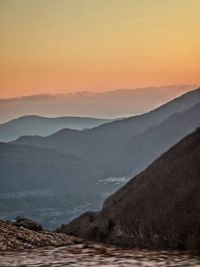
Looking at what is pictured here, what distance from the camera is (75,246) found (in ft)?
60.1

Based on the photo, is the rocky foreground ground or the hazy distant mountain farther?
the hazy distant mountain

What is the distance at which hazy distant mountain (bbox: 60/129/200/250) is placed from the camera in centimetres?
7081

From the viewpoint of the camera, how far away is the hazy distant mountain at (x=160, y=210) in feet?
232

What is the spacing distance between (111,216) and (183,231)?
2279 cm

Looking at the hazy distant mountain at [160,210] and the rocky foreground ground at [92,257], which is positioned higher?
the hazy distant mountain at [160,210]

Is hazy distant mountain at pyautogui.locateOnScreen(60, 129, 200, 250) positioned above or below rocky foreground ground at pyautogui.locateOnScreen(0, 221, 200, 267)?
above

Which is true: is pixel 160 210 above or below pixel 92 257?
above

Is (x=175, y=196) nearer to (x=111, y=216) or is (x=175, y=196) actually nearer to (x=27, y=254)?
(x=111, y=216)

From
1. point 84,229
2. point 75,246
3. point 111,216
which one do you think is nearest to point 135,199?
point 111,216

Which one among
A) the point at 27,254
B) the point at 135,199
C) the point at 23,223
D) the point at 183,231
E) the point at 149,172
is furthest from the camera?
the point at 149,172

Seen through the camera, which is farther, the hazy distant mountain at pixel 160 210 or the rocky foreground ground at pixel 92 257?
the hazy distant mountain at pixel 160 210

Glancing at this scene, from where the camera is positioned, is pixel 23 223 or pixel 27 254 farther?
pixel 23 223

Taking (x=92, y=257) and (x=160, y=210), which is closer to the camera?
(x=92, y=257)

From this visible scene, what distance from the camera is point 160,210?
78.6m
